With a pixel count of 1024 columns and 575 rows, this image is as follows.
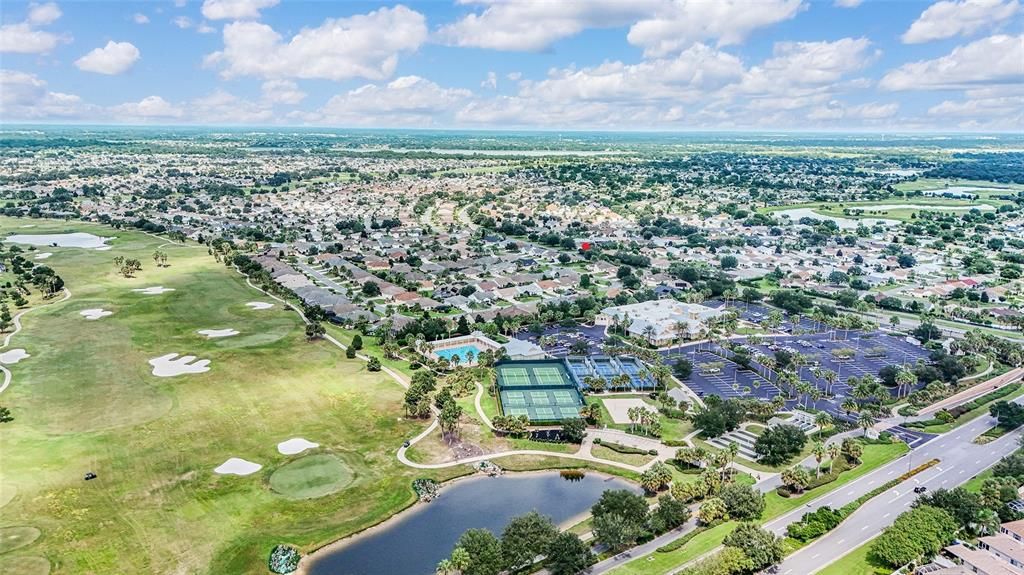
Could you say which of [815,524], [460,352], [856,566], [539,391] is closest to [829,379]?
[815,524]

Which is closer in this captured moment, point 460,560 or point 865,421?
point 460,560

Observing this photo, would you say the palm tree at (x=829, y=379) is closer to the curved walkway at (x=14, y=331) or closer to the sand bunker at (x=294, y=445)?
the sand bunker at (x=294, y=445)

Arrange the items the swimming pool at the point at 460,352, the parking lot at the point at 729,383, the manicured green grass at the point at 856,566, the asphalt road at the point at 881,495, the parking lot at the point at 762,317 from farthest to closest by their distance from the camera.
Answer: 1. the parking lot at the point at 762,317
2. the swimming pool at the point at 460,352
3. the parking lot at the point at 729,383
4. the asphalt road at the point at 881,495
5. the manicured green grass at the point at 856,566

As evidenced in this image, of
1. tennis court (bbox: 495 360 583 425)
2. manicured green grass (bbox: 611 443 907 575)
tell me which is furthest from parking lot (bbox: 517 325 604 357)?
manicured green grass (bbox: 611 443 907 575)

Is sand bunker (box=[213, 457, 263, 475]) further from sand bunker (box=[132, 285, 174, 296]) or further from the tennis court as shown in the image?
sand bunker (box=[132, 285, 174, 296])

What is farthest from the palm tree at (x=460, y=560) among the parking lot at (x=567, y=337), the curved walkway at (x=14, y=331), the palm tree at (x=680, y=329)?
the curved walkway at (x=14, y=331)

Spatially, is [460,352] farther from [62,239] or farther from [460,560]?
[62,239]

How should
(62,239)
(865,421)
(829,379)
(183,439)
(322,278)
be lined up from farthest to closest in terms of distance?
(62,239) < (322,278) < (829,379) < (865,421) < (183,439)
